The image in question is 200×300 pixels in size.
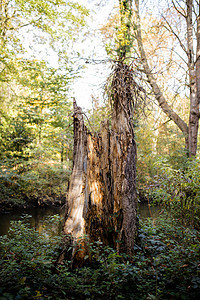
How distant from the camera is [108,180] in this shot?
3.45 meters

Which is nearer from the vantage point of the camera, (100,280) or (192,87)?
(100,280)

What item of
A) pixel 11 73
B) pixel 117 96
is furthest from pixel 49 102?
pixel 117 96

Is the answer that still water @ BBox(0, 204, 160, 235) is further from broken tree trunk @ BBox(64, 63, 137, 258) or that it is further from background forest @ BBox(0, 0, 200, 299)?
broken tree trunk @ BBox(64, 63, 137, 258)

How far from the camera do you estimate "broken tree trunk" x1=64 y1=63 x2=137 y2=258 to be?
3088mm

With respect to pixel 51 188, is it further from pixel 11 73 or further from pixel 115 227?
pixel 115 227

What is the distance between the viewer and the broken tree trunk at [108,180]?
10.1ft

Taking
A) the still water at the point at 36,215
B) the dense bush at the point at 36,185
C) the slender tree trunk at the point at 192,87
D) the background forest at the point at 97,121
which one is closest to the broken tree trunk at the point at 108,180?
the background forest at the point at 97,121

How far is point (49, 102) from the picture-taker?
446 inches

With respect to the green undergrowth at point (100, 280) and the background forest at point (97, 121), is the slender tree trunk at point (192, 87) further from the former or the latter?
the green undergrowth at point (100, 280)

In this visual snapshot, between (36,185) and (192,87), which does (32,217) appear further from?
(192,87)

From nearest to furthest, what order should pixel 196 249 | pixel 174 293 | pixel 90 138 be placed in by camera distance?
pixel 174 293, pixel 196 249, pixel 90 138

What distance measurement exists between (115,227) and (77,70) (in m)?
10.4

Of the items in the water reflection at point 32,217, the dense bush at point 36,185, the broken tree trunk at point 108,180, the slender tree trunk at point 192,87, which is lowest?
the water reflection at point 32,217

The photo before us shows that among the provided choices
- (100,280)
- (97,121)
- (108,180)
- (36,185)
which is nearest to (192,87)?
(97,121)
